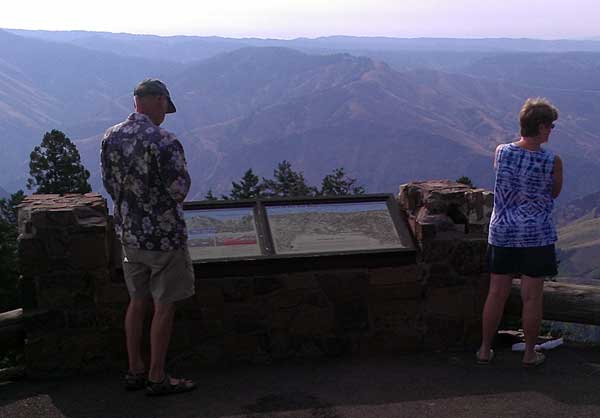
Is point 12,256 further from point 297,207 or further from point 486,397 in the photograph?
point 486,397

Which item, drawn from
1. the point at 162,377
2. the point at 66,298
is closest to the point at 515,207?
the point at 162,377

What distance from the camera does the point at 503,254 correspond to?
4.55m

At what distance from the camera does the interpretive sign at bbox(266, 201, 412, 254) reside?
5043mm

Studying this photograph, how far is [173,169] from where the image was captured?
390cm

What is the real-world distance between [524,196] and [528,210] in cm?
9

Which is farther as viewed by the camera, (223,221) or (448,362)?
(223,221)

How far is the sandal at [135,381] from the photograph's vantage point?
4.31m

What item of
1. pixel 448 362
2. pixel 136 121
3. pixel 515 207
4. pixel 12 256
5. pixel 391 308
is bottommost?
pixel 12 256

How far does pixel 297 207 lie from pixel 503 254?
1522mm

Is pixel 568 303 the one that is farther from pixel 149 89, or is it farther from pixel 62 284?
pixel 62 284

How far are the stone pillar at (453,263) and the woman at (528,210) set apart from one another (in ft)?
1.48

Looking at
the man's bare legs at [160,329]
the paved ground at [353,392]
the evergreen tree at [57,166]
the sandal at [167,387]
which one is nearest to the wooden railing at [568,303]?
the paved ground at [353,392]

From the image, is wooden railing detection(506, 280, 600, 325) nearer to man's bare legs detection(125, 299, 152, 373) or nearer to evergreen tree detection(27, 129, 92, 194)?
man's bare legs detection(125, 299, 152, 373)

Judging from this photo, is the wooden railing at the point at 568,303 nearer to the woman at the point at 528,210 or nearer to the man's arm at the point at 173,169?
the woman at the point at 528,210
